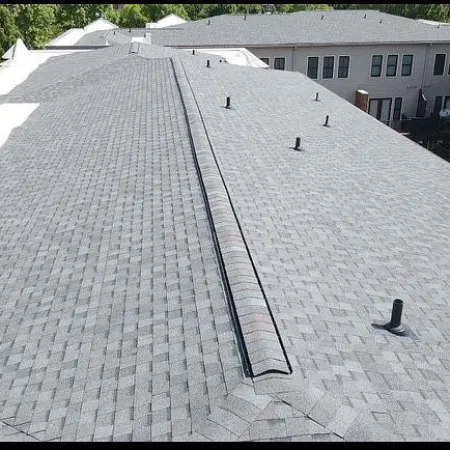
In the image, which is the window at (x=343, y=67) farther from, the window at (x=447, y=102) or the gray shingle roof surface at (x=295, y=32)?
the window at (x=447, y=102)

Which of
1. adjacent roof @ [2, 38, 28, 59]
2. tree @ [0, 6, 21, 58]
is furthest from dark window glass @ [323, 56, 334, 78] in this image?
tree @ [0, 6, 21, 58]

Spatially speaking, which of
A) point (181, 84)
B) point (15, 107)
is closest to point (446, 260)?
point (181, 84)

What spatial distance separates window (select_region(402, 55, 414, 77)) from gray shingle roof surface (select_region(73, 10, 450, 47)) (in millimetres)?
1221

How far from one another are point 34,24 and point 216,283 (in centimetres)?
4820

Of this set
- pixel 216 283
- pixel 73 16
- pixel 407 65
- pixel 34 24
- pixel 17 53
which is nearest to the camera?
pixel 216 283

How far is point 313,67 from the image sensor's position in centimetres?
3753

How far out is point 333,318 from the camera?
654cm

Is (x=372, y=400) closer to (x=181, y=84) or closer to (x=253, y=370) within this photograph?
(x=253, y=370)

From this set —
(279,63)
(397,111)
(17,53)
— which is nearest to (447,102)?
(397,111)

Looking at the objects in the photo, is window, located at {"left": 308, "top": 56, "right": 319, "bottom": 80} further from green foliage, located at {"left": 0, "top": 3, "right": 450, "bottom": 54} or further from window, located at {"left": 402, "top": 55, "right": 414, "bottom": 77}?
green foliage, located at {"left": 0, "top": 3, "right": 450, "bottom": 54}

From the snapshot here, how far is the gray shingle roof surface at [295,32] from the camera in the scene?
122 ft

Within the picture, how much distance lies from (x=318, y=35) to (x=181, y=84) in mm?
23736

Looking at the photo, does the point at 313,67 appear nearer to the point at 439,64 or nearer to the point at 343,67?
the point at 343,67

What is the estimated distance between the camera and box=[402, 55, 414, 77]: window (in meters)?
37.8
